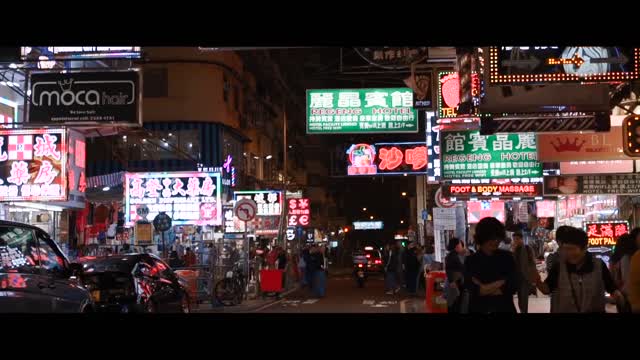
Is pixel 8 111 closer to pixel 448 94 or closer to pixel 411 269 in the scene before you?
pixel 448 94

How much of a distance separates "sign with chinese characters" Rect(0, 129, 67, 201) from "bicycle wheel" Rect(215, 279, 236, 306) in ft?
24.0

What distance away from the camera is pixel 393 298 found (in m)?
26.2

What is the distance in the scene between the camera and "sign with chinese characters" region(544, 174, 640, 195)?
1850cm

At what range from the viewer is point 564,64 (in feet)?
33.6

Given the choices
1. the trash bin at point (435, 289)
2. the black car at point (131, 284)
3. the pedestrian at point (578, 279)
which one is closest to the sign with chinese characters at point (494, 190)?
the trash bin at point (435, 289)

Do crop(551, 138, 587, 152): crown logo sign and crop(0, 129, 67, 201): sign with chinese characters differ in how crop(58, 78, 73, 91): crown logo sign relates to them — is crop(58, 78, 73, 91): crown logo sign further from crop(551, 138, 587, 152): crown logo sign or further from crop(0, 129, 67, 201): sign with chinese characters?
crop(551, 138, 587, 152): crown logo sign

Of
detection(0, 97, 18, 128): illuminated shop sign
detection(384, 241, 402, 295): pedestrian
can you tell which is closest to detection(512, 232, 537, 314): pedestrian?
detection(0, 97, 18, 128): illuminated shop sign

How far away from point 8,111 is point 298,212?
95.4 ft

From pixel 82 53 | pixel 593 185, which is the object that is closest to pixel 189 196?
pixel 82 53

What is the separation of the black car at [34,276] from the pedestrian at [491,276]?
16.0ft

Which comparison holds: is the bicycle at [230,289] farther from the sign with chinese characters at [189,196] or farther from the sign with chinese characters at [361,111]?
the sign with chinese characters at [361,111]

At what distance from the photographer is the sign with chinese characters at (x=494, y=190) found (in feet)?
65.7
